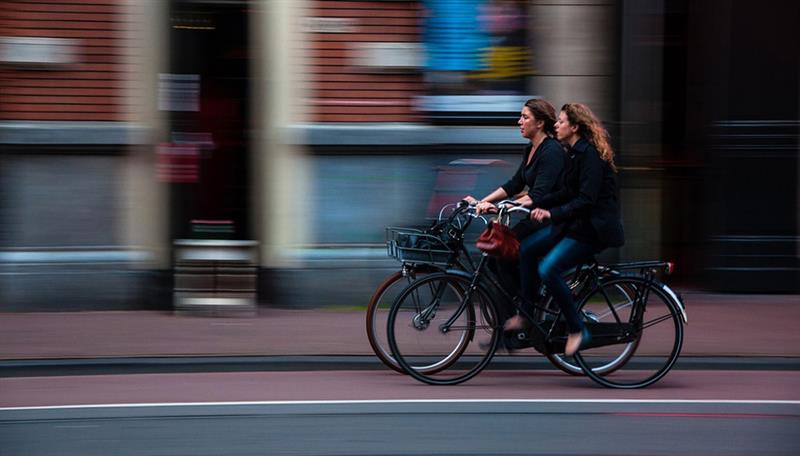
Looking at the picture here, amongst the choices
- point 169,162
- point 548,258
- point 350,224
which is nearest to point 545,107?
point 548,258

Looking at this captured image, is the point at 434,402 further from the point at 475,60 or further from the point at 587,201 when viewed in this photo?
the point at 475,60

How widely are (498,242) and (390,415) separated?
4.46ft

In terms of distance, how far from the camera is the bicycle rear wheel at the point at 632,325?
6801 mm

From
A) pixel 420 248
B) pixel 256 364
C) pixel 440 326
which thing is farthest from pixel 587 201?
pixel 256 364

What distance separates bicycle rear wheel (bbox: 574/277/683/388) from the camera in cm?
680

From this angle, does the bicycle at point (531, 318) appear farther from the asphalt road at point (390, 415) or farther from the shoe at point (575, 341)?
the asphalt road at point (390, 415)

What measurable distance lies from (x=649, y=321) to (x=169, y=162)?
4.43 metres

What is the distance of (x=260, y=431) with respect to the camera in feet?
17.9

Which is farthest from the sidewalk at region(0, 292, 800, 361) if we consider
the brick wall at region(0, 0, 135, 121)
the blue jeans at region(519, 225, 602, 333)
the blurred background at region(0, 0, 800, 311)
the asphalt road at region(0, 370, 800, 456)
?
the brick wall at region(0, 0, 135, 121)

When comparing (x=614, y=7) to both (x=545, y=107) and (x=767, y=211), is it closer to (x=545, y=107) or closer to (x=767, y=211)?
(x=767, y=211)

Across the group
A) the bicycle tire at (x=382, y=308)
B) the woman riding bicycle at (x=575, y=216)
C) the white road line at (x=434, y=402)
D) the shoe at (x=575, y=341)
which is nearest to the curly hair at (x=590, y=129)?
the woman riding bicycle at (x=575, y=216)

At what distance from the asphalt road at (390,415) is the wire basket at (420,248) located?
2.52 ft

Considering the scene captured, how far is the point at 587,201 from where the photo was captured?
6508mm

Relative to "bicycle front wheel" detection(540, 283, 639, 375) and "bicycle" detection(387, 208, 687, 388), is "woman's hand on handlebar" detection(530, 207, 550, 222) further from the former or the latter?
"bicycle front wheel" detection(540, 283, 639, 375)
